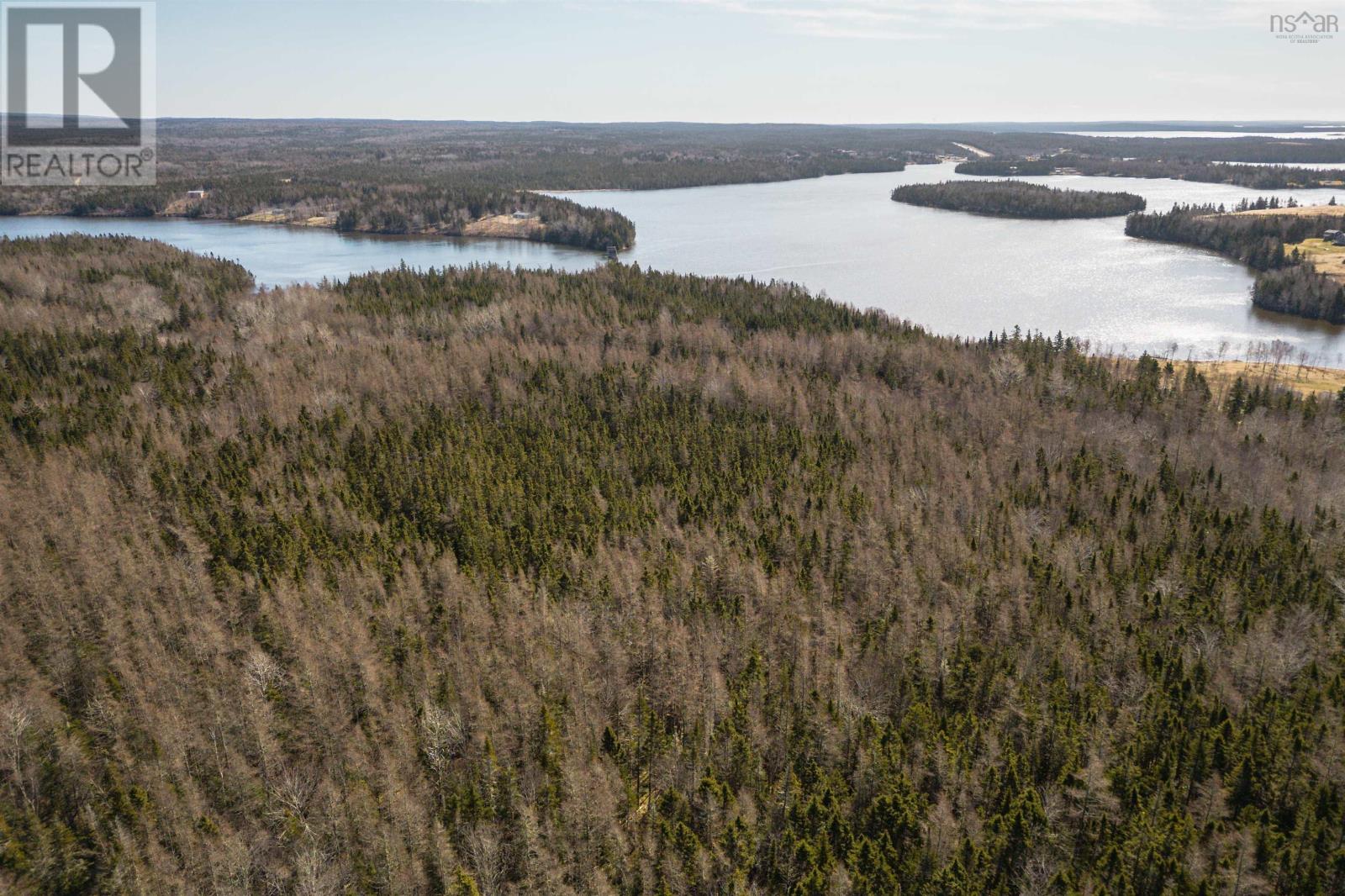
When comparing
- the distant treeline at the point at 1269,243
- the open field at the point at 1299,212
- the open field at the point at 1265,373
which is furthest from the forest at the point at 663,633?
the open field at the point at 1299,212

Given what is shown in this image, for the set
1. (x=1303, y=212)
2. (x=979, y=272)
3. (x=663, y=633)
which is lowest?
(x=663, y=633)

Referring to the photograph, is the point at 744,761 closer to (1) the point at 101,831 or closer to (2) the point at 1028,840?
(2) the point at 1028,840

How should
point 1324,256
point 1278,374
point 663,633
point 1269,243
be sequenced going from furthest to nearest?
point 1269,243 → point 1324,256 → point 1278,374 → point 663,633

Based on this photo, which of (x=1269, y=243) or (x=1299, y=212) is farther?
(x=1299, y=212)

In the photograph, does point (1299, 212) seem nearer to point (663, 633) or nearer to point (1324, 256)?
point (1324, 256)

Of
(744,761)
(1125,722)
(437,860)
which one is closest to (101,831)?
(437,860)

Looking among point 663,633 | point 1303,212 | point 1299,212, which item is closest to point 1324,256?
point 1299,212

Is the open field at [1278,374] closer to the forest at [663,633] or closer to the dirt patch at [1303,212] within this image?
the forest at [663,633]
